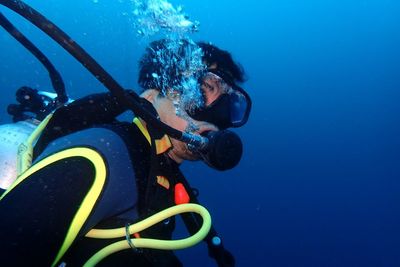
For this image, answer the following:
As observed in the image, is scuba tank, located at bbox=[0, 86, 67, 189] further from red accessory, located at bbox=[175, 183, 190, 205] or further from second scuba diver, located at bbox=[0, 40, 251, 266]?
red accessory, located at bbox=[175, 183, 190, 205]

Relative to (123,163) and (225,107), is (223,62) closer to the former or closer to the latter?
(225,107)

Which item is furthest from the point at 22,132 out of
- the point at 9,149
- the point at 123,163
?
the point at 123,163

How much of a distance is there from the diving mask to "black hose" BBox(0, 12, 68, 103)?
814 mm

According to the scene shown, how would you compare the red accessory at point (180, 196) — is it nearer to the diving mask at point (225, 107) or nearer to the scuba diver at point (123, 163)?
the scuba diver at point (123, 163)

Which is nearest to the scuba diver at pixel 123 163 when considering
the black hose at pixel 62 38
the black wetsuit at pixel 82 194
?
the black wetsuit at pixel 82 194

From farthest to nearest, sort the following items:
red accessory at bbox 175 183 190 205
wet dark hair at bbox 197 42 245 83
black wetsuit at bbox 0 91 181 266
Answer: wet dark hair at bbox 197 42 245 83 < red accessory at bbox 175 183 190 205 < black wetsuit at bbox 0 91 181 266

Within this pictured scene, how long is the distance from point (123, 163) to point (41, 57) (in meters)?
1.01

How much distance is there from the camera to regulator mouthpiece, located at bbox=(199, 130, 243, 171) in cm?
209

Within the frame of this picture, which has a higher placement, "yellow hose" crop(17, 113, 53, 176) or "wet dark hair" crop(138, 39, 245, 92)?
"wet dark hair" crop(138, 39, 245, 92)

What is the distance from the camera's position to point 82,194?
1242 mm

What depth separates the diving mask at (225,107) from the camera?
233cm

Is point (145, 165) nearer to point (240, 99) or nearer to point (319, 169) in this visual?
point (240, 99)

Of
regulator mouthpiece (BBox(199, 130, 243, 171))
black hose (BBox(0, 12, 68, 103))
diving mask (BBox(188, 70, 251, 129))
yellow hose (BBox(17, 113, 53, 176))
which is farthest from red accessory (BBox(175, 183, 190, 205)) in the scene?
black hose (BBox(0, 12, 68, 103))

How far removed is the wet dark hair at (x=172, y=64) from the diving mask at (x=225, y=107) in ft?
0.16
